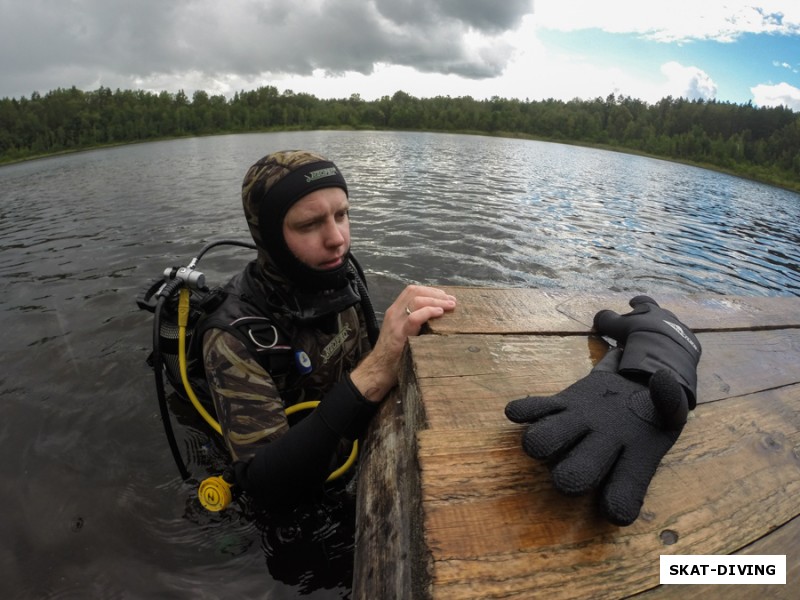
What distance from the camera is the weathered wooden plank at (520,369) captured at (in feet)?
5.62

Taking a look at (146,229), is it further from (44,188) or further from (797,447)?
(44,188)

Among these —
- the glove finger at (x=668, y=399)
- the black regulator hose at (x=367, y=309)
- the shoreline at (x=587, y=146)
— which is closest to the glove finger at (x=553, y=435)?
the glove finger at (x=668, y=399)

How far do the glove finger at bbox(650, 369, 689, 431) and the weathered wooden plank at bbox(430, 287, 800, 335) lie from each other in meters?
1.07

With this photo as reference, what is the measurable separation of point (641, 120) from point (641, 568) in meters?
151

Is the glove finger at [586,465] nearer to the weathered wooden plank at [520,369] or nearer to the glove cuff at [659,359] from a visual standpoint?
the weathered wooden plank at [520,369]

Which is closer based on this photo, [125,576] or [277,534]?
[125,576]

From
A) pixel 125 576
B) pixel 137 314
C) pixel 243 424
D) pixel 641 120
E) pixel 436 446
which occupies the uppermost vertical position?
pixel 641 120

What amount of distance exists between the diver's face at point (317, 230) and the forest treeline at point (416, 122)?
3574 inches

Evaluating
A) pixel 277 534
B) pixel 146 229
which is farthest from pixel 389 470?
pixel 146 229

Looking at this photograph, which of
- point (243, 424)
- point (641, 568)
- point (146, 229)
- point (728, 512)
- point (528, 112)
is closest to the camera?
point (641, 568)

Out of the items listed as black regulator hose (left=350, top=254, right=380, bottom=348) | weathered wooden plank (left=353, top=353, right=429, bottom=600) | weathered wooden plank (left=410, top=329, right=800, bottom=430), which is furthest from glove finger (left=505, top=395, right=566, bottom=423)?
black regulator hose (left=350, top=254, right=380, bottom=348)

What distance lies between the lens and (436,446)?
1.37 metres

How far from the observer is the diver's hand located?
2.23m

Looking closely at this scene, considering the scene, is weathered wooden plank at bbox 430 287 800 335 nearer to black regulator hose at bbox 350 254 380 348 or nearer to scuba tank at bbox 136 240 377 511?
black regulator hose at bbox 350 254 380 348
